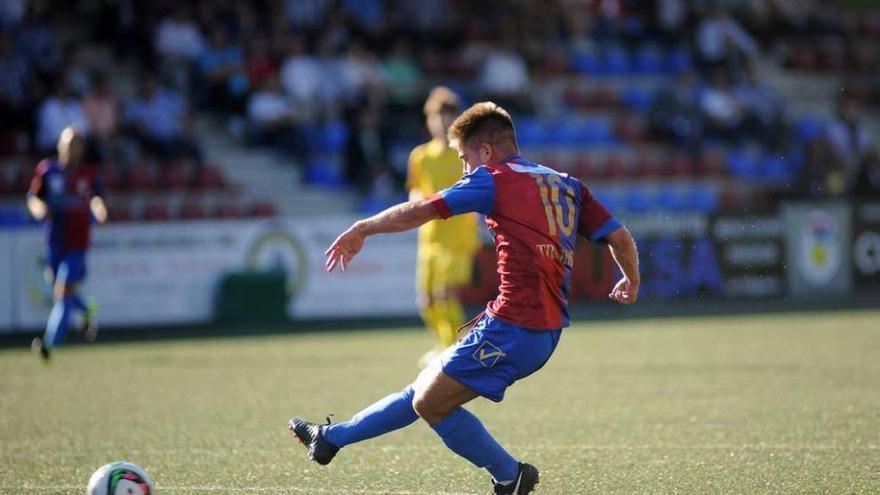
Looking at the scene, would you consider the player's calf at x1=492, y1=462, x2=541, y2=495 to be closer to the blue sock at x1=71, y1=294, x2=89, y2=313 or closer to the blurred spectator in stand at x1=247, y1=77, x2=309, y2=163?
the blue sock at x1=71, y1=294, x2=89, y2=313

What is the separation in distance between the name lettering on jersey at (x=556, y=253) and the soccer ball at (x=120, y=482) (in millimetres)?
2103

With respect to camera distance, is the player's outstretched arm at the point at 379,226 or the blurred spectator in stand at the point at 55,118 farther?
the blurred spectator in stand at the point at 55,118

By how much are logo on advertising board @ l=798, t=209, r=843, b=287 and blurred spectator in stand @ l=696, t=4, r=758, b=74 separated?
583cm

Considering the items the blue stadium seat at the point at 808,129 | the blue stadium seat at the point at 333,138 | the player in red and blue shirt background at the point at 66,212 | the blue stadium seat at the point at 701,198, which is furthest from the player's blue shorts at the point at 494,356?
the blue stadium seat at the point at 808,129

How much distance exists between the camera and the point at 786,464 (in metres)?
7.36

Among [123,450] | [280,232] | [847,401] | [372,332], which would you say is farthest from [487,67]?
[123,450]

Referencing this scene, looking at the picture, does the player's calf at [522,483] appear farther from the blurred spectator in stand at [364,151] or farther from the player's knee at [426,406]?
the blurred spectator in stand at [364,151]

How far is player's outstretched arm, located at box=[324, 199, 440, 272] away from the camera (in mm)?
Answer: 5836

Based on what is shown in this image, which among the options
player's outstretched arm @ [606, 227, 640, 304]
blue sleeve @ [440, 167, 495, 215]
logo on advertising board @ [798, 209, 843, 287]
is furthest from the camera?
logo on advertising board @ [798, 209, 843, 287]

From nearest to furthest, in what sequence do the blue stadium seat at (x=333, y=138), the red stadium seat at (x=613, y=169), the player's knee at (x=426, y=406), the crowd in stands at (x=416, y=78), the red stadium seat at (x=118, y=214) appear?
the player's knee at (x=426, y=406) < the red stadium seat at (x=118, y=214) < the crowd in stands at (x=416, y=78) < the blue stadium seat at (x=333, y=138) < the red stadium seat at (x=613, y=169)

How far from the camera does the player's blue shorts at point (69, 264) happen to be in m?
13.8

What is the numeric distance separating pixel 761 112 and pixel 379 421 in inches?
800

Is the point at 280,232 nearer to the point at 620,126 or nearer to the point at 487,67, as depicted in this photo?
the point at 487,67

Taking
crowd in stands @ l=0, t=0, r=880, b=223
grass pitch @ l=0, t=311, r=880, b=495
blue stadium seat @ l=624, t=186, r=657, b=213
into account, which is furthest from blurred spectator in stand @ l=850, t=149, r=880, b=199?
grass pitch @ l=0, t=311, r=880, b=495
